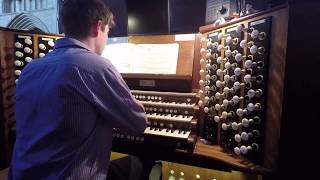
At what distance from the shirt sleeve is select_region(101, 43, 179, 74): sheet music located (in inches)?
37.9

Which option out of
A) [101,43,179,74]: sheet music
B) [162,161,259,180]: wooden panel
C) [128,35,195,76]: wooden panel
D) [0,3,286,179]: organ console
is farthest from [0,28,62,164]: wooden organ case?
[162,161,259,180]: wooden panel

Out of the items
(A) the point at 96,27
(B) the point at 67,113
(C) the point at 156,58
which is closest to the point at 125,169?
(B) the point at 67,113

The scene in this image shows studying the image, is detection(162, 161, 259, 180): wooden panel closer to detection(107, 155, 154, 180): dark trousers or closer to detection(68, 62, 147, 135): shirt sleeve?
detection(107, 155, 154, 180): dark trousers

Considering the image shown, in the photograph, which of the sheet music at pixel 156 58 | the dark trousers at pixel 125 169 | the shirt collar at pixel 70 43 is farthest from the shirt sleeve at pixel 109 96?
the sheet music at pixel 156 58

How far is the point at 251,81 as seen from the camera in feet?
5.30

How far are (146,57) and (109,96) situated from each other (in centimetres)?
121

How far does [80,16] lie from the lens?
4.77 feet

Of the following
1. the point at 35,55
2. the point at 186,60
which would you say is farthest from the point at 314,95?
the point at 35,55

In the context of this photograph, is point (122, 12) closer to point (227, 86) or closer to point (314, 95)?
point (227, 86)

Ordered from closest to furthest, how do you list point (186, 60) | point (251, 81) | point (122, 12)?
point (251, 81) → point (186, 60) → point (122, 12)

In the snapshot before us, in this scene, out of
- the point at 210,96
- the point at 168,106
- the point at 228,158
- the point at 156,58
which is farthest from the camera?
the point at 156,58

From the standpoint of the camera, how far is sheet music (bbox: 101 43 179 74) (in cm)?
240

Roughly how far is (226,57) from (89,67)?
989 millimetres

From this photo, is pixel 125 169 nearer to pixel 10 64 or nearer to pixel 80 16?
pixel 80 16
